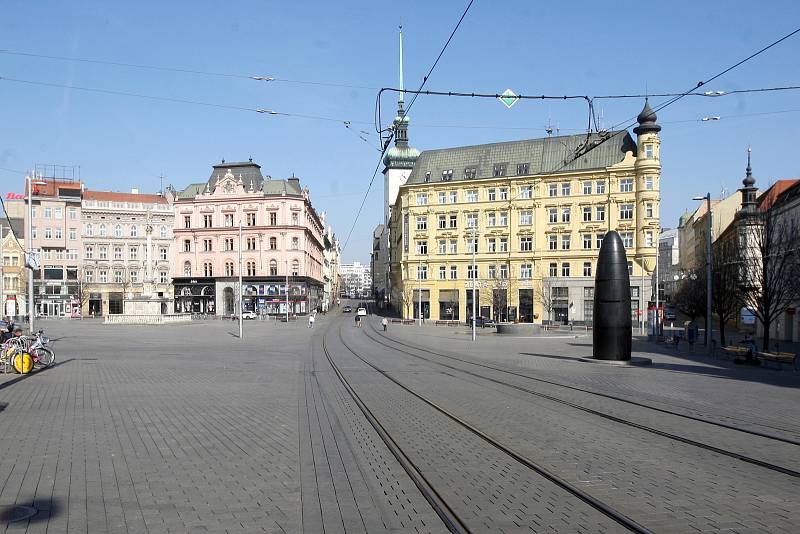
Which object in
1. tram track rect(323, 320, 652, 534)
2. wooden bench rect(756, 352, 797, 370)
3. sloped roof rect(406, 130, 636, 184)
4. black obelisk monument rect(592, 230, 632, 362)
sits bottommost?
wooden bench rect(756, 352, 797, 370)

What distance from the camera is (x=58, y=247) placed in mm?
89688

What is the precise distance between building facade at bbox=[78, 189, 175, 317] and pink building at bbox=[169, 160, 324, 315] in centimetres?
359

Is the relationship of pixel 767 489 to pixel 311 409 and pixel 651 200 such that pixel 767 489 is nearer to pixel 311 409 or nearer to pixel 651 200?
pixel 311 409

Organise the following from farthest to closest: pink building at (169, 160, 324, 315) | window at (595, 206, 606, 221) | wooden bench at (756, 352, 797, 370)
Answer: pink building at (169, 160, 324, 315) → window at (595, 206, 606, 221) → wooden bench at (756, 352, 797, 370)

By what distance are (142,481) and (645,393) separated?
501 inches

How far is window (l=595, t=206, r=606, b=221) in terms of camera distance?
67.6m

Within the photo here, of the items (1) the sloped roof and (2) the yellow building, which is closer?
(2) the yellow building

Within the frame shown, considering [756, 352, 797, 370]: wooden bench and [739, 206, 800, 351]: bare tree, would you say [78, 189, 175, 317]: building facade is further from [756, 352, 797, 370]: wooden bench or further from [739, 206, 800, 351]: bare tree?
[756, 352, 797, 370]: wooden bench

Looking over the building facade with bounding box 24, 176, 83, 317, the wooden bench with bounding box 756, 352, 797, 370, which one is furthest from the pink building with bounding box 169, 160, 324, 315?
the wooden bench with bounding box 756, 352, 797, 370

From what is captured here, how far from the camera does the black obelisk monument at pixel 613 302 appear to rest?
24.7 meters

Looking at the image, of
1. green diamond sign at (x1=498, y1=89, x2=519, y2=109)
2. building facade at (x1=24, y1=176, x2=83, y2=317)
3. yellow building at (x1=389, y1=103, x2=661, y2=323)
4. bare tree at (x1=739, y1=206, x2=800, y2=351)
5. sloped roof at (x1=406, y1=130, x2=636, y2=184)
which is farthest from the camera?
building facade at (x1=24, y1=176, x2=83, y2=317)

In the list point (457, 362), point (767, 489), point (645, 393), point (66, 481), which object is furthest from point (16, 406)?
point (457, 362)

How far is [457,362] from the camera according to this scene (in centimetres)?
2608

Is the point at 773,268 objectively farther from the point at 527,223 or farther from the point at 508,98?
the point at 527,223
